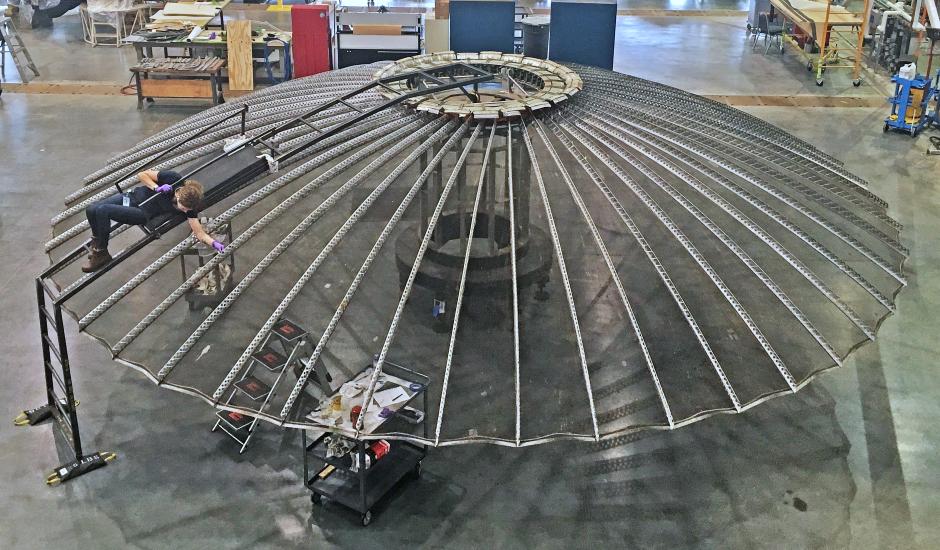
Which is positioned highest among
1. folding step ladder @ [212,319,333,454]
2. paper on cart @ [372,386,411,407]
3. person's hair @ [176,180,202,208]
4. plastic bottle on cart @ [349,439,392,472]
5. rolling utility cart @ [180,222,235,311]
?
person's hair @ [176,180,202,208]

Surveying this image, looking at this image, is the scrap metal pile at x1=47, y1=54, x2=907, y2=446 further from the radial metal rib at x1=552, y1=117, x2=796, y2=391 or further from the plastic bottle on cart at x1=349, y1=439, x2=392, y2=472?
the plastic bottle on cart at x1=349, y1=439, x2=392, y2=472

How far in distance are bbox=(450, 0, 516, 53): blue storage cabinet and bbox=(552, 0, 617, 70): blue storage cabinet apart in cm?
119

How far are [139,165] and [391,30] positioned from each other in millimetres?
15722

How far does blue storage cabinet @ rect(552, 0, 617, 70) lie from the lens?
79.2ft

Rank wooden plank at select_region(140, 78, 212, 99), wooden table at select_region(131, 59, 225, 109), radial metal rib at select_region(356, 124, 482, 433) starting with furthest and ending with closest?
wooden plank at select_region(140, 78, 212, 99) < wooden table at select_region(131, 59, 225, 109) < radial metal rib at select_region(356, 124, 482, 433)

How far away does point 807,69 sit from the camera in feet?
101

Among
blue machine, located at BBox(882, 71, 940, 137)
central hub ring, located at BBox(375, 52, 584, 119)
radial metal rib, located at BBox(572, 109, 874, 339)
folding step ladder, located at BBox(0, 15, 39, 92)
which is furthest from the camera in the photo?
folding step ladder, located at BBox(0, 15, 39, 92)

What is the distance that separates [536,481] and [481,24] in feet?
50.1

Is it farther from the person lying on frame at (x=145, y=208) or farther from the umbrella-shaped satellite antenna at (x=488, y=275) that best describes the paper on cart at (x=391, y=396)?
the person lying on frame at (x=145, y=208)

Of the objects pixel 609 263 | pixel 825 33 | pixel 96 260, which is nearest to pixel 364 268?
pixel 609 263

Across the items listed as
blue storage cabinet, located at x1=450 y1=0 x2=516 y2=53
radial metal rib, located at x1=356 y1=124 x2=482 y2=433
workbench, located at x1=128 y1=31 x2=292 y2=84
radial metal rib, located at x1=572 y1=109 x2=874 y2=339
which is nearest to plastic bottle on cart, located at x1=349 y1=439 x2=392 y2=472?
radial metal rib, located at x1=356 y1=124 x2=482 y2=433

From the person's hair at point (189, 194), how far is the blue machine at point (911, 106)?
1999cm

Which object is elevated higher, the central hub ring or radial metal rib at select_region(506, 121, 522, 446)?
the central hub ring

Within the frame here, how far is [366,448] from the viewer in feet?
38.6
